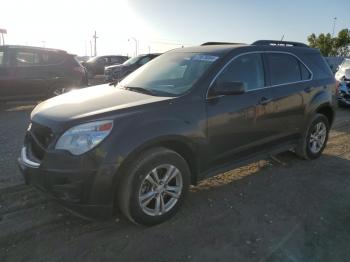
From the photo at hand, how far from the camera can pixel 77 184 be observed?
3260 millimetres

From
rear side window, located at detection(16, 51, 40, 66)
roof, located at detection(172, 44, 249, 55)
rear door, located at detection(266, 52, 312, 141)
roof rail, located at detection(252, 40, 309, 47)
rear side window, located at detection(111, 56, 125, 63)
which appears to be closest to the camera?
roof, located at detection(172, 44, 249, 55)

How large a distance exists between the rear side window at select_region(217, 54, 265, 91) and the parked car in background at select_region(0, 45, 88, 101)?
24.5ft

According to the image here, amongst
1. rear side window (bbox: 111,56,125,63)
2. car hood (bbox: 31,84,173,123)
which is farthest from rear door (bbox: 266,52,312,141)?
rear side window (bbox: 111,56,125,63)

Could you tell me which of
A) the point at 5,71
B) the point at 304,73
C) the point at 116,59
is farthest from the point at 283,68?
the point at 116,59

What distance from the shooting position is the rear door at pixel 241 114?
4125 millimetres

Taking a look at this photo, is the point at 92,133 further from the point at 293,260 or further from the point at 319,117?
the point at 319,117

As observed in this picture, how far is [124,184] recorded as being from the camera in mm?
3451

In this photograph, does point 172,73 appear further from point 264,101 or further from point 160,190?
point 160,190

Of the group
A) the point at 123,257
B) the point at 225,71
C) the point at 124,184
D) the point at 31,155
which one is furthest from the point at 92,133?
the point at 225,71

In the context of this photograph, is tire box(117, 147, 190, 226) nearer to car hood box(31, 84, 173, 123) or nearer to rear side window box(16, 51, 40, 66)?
car hood box(31, 84, 173, 123)

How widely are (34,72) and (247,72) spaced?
24.8ft

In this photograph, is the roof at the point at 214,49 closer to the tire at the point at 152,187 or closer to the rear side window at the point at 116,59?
the tire at the point at 152,187

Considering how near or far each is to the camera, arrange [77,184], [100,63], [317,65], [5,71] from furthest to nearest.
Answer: [100,63], [5,71], [317,65], [77,184]

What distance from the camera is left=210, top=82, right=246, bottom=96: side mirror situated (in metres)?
4.04
